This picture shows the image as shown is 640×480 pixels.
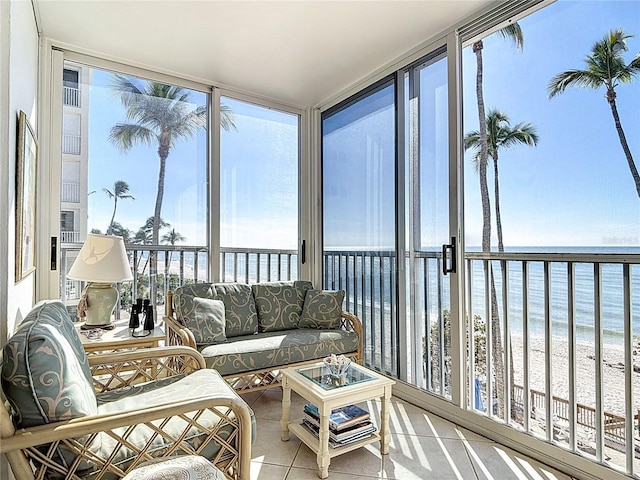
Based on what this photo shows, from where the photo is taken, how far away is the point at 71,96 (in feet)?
9.28

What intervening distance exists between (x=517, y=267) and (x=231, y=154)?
8.66ft

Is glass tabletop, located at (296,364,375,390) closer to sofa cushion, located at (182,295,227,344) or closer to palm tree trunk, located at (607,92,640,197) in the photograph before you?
sofa cushion, located at (182,295,227,344)

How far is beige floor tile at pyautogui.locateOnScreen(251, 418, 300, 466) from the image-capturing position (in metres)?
2.01

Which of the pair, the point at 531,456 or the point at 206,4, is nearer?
the point at 531,456

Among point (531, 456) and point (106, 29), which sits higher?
point (106, 29)

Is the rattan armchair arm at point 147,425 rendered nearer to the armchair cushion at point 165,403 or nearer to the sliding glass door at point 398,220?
the armchair cushion at point 165,403

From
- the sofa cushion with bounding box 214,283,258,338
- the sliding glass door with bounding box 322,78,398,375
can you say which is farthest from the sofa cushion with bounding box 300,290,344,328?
the sofa cushion with bounding box 214,283,258,338

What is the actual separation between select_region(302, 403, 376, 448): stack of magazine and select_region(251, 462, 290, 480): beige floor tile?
0.24m

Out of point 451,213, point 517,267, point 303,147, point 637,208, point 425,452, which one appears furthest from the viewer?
point 303,147

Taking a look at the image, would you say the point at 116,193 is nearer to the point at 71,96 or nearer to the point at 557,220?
the point at 71,96

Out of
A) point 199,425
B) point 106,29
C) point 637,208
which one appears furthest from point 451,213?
point 106,29

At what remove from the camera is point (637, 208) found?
5.76 ft

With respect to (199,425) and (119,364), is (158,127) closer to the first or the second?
(119,364)

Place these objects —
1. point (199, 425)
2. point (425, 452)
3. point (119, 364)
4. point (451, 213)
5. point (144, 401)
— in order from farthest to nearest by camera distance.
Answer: point (451, 213)
point (425, 452)
point (119, 364)
point (144, 401)
point (199, 425)
